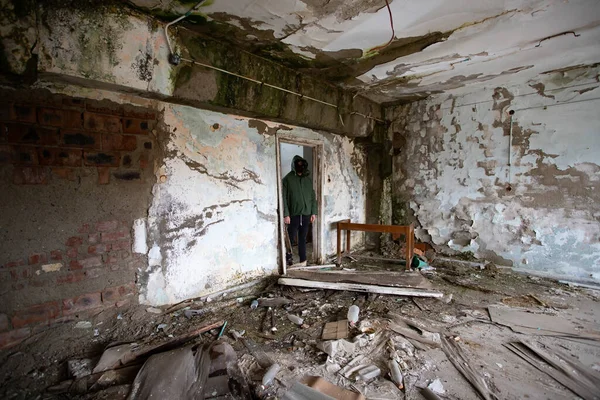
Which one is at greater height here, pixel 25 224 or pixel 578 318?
pixel 25 224

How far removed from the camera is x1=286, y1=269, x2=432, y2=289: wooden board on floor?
10.7 feet

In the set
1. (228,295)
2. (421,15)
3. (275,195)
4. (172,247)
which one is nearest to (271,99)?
(275,195)

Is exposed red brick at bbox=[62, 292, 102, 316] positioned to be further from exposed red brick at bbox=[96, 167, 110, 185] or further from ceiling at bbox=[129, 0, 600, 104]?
ceiling at bbox=[129, 0, 600, 104]

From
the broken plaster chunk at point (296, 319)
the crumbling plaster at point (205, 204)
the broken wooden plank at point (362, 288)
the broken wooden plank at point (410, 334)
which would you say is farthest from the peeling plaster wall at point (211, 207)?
the broken wooden plank at point (410, 334)

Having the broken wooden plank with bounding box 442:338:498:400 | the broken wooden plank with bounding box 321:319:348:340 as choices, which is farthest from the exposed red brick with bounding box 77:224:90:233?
the broken wooden plank with bounding box 442:338:498:400

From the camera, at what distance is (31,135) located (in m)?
1.92

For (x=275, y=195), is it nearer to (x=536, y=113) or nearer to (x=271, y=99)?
(x=271, y=99)

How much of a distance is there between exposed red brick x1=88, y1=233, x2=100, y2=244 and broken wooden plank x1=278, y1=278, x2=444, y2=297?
5.87 ft

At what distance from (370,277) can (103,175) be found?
286cm

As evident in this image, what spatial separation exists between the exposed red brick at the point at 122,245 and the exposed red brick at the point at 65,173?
1.86ft

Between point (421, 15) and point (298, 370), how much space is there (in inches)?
108

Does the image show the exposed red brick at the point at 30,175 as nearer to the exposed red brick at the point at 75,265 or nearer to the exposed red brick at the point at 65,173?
the exposed red brick at the point at 65,173

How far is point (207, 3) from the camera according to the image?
2016mm

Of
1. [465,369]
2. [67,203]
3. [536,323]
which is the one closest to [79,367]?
[67,203]
